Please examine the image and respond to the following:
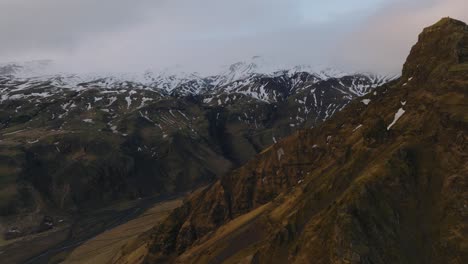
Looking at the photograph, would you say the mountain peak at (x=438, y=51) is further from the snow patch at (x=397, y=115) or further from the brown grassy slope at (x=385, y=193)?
the snow patch at (x=397, y=115)

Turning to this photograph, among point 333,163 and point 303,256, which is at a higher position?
point 333,163

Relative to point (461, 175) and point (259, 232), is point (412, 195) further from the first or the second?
point (259, 232)

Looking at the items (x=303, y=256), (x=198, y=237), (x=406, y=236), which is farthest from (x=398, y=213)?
(x=198, y=237)

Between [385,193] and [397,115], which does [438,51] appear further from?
[385,193]

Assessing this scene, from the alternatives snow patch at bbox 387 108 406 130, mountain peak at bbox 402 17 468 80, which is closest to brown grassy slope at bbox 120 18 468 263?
mountain peak at bbox 402 17 468 80

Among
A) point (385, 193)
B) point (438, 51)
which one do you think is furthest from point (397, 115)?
point (385, 193)

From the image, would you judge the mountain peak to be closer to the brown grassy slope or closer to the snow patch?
the brown grassy slope
